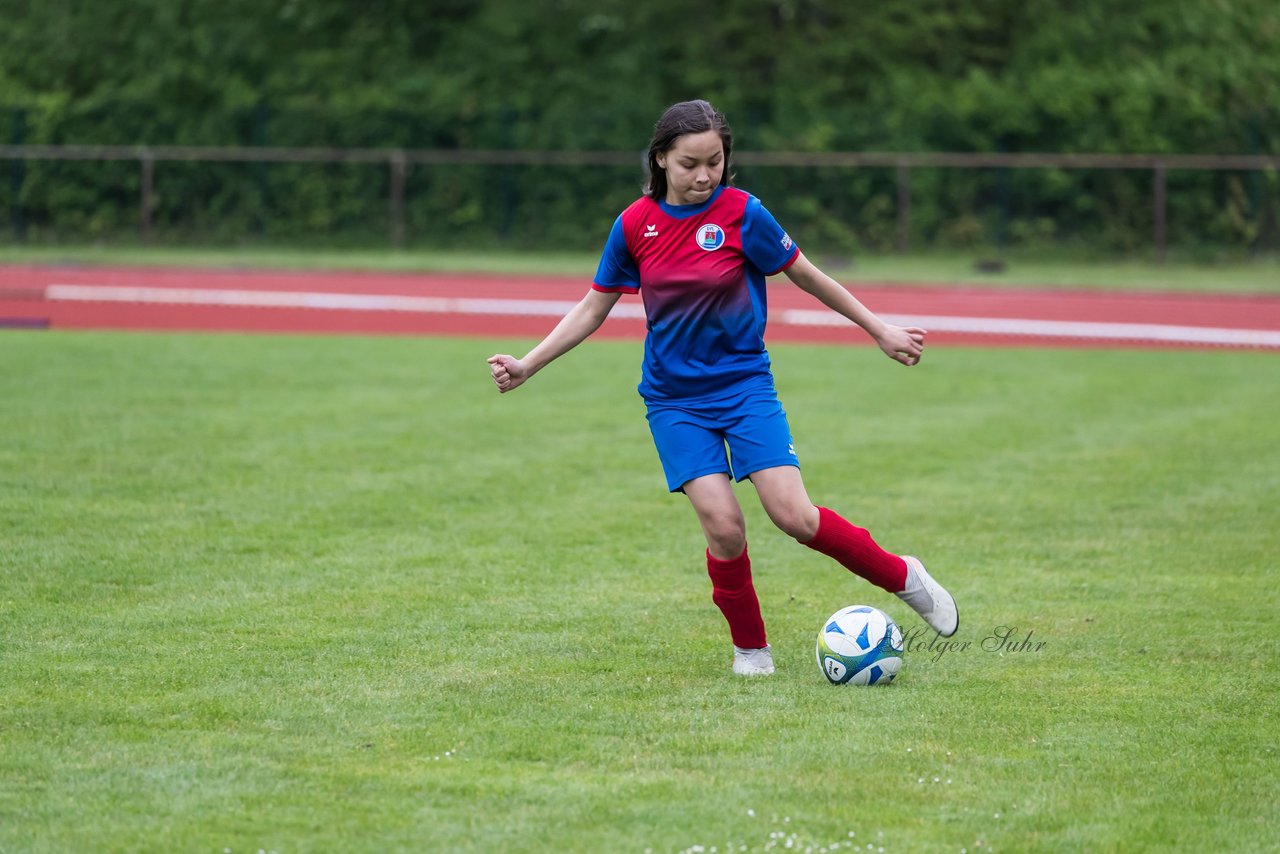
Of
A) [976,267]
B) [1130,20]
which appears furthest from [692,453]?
[1130,20]

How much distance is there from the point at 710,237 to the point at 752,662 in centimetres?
153

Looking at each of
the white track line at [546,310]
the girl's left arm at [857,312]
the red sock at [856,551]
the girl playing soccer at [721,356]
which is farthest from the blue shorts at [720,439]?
the white track line at [546,310]

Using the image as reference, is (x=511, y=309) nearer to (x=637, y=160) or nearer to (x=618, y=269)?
(x=637, y=160)

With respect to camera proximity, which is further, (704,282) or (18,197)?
(18,197)

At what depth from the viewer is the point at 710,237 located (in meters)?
5.95

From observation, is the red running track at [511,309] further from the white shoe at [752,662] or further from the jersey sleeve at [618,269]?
the white shoe at [752,662]

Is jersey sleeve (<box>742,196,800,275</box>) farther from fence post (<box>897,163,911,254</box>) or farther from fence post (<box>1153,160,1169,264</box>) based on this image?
fence post (<box>897,163,911,254</box>)

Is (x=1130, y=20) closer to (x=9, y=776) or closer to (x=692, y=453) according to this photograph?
(x=692, y=453)

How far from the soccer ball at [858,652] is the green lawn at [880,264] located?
19.5m

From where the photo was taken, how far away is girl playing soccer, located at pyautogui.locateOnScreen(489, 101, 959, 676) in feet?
19.4

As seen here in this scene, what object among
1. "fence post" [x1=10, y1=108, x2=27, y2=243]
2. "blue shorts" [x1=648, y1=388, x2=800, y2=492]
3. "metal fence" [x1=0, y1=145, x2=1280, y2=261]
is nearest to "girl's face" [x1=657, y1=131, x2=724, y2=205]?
"blue shorts" [x1=648, y1=388, x2=800, y2=492]

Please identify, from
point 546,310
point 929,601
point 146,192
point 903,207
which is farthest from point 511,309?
point 929,601

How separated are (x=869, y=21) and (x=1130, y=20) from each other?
5.19 m

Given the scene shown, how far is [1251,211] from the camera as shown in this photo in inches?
1120
